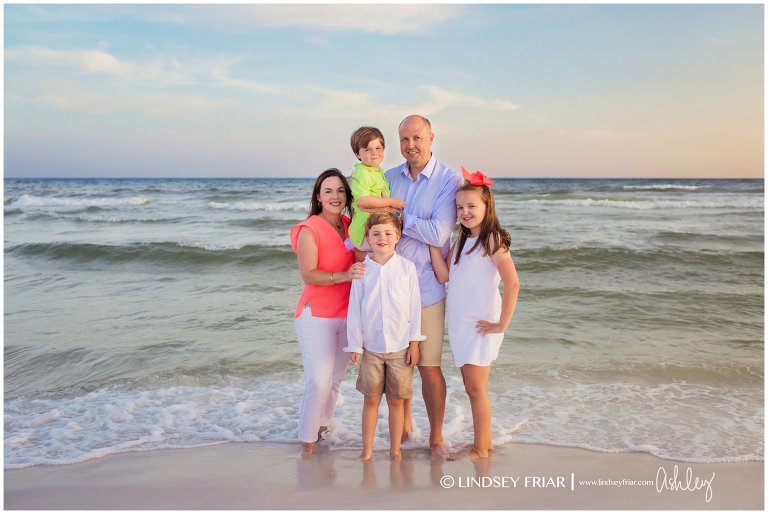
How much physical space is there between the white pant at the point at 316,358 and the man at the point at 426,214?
1.79 feet

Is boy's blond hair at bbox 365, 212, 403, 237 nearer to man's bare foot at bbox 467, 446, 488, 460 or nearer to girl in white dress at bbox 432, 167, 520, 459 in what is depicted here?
girl in white dress at bbox 432, 167, 520, 459

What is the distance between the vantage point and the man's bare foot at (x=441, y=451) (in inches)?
155

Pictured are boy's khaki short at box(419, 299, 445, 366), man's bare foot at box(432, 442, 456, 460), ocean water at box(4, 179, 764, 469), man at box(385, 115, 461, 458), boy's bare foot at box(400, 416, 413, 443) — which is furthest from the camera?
ocean water at box(4, 179, 764, 469)

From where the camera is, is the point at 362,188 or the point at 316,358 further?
the point at 316,358

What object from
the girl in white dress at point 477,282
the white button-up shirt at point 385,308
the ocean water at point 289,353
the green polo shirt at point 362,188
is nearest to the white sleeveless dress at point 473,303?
the girl in white dress at point 477,282

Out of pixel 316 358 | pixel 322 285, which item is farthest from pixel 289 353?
pixel 322 285

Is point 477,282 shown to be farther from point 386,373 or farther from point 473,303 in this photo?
point 386,373

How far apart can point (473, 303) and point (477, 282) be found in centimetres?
13

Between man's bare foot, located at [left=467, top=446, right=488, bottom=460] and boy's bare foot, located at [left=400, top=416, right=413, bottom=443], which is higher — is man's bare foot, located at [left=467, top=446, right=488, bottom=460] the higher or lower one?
the lower one

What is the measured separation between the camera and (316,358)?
12.7 ft

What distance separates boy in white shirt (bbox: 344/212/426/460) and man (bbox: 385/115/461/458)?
12 cm

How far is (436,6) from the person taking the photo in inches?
511

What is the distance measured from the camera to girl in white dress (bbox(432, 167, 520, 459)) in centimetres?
363
